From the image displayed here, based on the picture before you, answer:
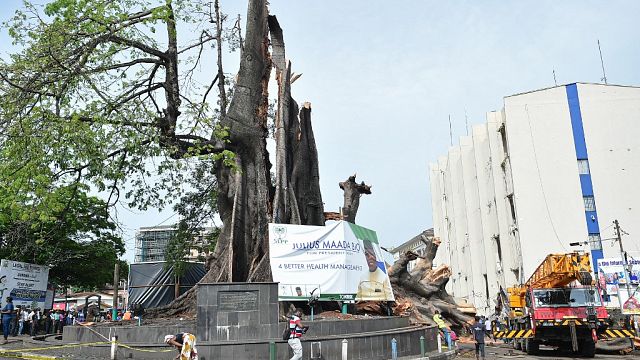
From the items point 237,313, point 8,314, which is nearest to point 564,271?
point 237,313

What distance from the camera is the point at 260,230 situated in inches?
661

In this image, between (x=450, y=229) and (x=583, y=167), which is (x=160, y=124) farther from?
(x=450, y=229)

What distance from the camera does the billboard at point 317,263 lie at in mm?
14523

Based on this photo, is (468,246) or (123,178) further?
(468,246)

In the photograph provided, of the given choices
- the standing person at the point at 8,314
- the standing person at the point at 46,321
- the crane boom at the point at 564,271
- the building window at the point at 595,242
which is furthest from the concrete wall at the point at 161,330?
the building window at the point at 595,242

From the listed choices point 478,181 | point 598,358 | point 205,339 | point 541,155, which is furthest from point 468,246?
point 205,339

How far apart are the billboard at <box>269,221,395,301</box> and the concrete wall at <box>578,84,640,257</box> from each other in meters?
27.2

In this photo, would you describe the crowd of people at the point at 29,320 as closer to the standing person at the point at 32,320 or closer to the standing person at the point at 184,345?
the standing person at the point at 32,320

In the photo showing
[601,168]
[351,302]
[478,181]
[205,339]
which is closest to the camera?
[205,339]

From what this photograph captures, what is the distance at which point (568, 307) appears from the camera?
17625 mm

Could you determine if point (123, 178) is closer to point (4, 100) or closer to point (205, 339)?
point (4, 100)

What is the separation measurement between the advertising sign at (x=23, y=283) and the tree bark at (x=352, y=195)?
13205 millimetres

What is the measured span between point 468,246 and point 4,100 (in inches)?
1769

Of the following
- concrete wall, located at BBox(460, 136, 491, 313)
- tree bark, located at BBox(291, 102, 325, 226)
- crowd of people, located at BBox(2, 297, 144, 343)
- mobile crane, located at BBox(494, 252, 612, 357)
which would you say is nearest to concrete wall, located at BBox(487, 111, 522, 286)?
concrete wall, located at BBox(460, 136, 491, 313)
